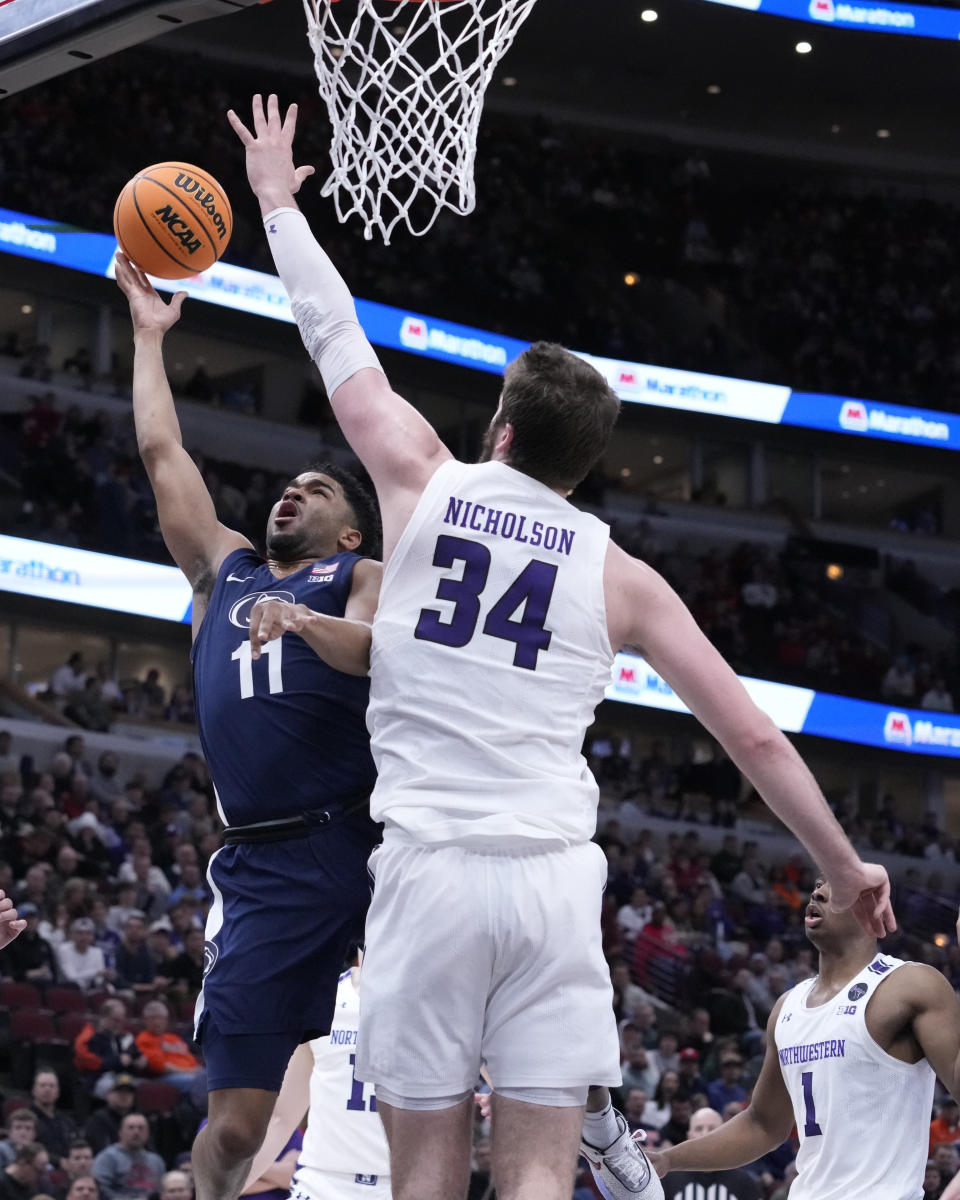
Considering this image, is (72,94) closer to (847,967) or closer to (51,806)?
(51,806)

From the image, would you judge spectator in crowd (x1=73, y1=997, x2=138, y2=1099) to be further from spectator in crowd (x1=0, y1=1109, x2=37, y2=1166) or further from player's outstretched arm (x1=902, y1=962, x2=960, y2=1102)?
player's outstretched arm (x1=902, y1=962, x2=960, y2=1102)

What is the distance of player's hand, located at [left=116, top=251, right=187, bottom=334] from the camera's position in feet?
14.1

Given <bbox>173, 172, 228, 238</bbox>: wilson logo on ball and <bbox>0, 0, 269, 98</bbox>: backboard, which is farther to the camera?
<bbox>173, 172, 228, 238</bbox>: wilson logo on ball

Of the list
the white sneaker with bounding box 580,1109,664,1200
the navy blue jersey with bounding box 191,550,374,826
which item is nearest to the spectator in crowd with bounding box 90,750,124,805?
the navy blue jersey with bounding box 191,550,374,826

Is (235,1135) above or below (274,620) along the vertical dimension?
below

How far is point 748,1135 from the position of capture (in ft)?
17.0

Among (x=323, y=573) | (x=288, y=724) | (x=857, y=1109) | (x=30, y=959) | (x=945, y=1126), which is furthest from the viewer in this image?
(x=945, y=1126)

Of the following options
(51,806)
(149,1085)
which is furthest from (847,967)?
(51,806)

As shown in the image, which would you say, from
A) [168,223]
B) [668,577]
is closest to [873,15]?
[668,577]

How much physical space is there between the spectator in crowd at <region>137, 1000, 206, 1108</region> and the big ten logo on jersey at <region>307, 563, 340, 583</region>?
732 cm

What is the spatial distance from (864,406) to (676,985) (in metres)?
11.9

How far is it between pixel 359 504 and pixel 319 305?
119cm

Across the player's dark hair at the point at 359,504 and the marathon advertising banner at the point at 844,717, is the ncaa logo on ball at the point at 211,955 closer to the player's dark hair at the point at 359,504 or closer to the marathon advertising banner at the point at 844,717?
the player's dark hair at the point at 359,504

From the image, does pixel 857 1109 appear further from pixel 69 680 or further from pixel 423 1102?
pixel 69 680
